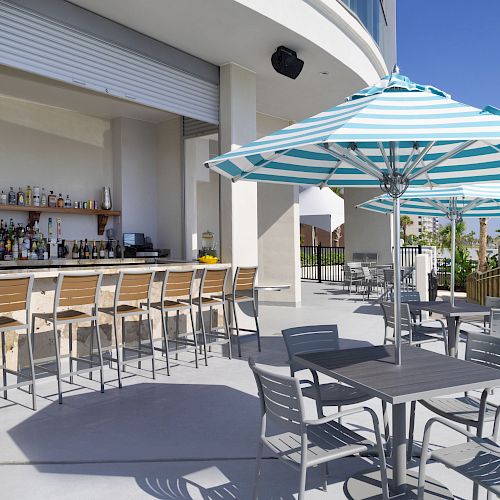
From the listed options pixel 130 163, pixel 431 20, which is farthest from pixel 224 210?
pixel 431 20

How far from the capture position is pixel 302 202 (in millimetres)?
15656

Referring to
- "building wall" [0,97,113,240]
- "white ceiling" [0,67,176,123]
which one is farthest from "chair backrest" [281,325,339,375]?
"building wall" [0,97,113,240]

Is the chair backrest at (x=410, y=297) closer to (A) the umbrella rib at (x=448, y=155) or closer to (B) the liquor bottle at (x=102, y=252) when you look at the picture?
(A) the umbrella rib at (x=448, y=155)

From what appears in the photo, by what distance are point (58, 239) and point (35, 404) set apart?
13.6 feet

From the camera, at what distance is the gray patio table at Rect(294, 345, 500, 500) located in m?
2.48

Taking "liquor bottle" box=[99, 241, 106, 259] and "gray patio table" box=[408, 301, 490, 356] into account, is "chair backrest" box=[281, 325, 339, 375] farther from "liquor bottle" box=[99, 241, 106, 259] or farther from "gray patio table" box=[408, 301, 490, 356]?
"liquor bottle" box=[99, 241, 106, 259]

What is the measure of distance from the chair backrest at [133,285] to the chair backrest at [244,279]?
126cm

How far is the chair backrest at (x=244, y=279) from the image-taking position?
6.20 metres

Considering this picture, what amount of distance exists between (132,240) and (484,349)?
6.27 m

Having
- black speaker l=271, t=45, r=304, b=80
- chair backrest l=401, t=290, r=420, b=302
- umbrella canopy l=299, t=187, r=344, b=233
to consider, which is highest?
black speaker l=271, t=45, r=304, b=80

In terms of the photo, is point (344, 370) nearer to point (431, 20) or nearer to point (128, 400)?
point (128, 400)

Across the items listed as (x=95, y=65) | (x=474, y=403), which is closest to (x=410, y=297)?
(x=474, y=403)

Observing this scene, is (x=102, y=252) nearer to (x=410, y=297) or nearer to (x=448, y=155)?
(x=410, y=297)

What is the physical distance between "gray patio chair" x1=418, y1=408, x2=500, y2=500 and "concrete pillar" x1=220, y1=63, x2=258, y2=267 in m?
5.11
